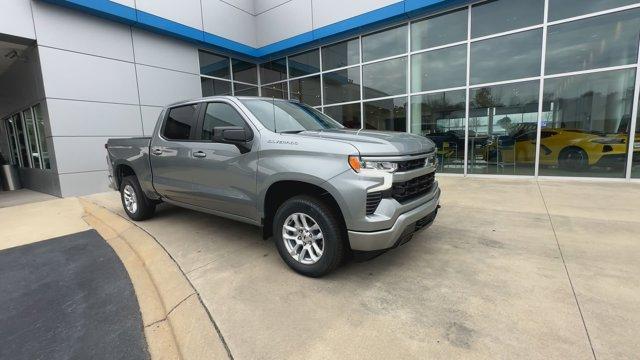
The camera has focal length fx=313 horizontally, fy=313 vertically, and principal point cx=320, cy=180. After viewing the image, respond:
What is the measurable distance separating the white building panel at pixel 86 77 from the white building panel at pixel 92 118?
0.59 ft

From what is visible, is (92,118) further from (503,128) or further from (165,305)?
(503,128)

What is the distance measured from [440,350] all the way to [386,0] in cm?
1015

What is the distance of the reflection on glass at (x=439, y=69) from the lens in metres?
9.17

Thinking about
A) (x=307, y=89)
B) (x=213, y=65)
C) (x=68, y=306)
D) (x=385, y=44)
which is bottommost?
(x=68, y=306)

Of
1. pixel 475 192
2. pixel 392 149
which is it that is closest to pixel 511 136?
pixel 475 192

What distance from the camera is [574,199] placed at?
5945mm

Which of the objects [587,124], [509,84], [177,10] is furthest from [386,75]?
[177,10]

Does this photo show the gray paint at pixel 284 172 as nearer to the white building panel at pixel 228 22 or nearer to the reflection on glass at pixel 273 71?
the white building panel at pixel 228 22

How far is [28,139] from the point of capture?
952cm

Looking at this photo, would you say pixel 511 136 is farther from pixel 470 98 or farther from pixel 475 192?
pixel 475 192

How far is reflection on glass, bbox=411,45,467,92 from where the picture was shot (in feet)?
30.1

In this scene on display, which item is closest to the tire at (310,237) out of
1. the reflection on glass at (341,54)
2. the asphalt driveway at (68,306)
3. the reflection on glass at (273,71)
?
the asphalt driveway at (68,306)

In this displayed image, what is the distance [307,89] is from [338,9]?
3107 mm

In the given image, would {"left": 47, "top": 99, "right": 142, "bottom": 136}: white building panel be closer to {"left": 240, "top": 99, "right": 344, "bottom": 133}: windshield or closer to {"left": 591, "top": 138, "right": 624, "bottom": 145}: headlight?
{"left": 240, "top": 99, "right": 344, "bottom": 133}: windshield
